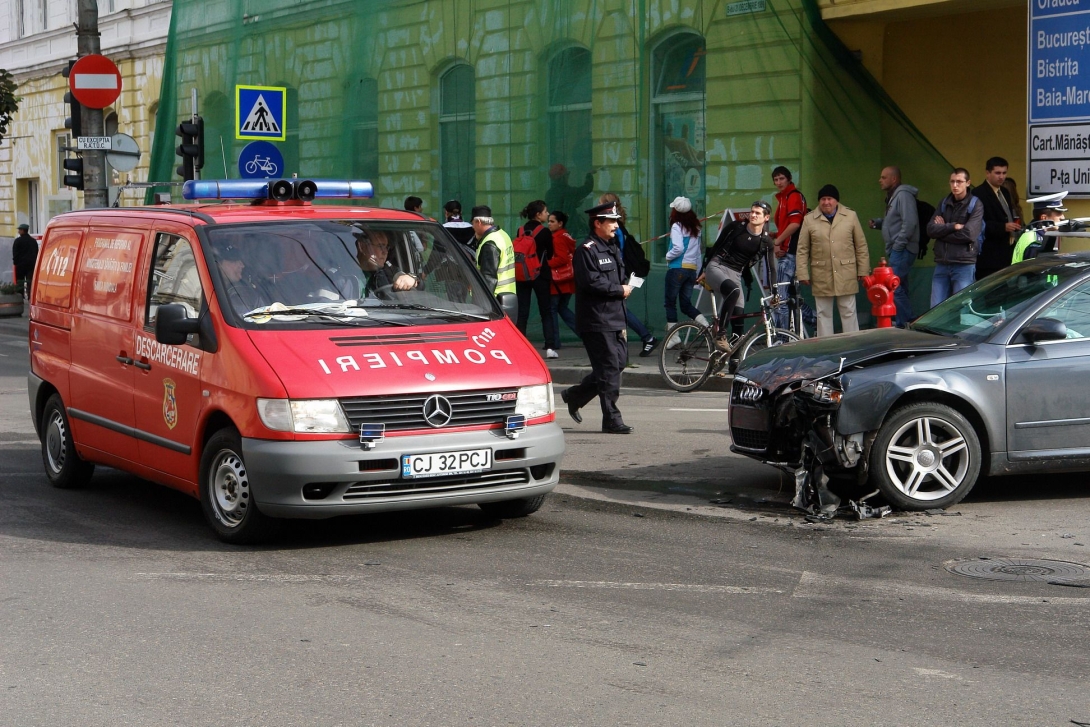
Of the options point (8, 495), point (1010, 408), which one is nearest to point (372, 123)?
point (8, 495)

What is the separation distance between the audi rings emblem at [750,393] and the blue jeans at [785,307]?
17.4ft

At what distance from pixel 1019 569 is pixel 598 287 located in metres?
4.85

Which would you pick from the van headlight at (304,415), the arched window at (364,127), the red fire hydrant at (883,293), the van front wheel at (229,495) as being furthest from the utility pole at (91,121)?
the van headlight at (304,415)

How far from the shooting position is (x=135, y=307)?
27.6ft

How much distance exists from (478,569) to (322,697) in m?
2.04

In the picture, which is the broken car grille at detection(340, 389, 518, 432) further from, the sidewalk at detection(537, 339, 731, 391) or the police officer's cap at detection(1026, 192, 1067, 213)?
the sidewalk at detection(537, 339, 731, 391)

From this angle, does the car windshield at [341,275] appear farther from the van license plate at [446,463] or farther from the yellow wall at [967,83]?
the yellow wall at [967,83]

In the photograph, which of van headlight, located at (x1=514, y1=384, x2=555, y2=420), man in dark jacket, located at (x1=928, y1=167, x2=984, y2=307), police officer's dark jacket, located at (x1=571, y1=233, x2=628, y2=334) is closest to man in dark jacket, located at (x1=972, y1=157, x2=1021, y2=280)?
man in dark jacket, located at (x1=928, y1=167, x2=984, y2=307)

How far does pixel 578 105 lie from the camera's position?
66.6 feet

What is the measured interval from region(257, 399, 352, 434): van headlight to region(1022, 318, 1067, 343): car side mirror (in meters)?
3.88

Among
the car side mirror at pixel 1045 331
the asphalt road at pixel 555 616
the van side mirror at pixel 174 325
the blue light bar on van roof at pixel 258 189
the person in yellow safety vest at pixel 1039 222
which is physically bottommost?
the asphalt road at pixel 555 616

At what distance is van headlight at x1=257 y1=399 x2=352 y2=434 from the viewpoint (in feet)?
23.1

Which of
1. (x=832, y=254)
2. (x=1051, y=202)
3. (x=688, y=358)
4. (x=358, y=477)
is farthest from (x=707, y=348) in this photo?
(x=358, y=477)

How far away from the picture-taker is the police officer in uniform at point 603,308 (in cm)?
1107
